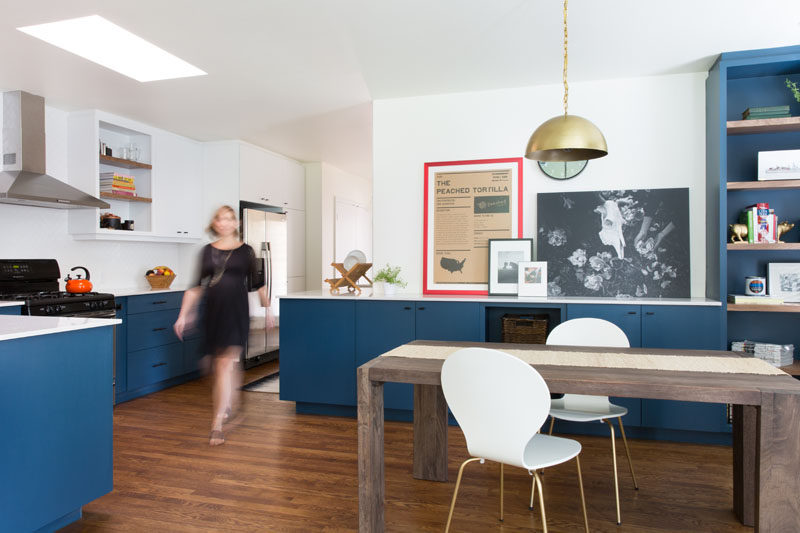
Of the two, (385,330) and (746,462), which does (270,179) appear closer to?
(385,330)

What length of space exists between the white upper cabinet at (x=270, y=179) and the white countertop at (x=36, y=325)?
336 cm

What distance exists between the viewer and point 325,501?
2576mm

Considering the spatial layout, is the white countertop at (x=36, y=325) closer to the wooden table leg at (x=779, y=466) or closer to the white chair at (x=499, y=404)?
the white chair at (x=499, y=404)

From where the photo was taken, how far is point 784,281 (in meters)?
3.60

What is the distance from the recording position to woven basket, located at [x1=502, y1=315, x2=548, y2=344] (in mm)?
3709

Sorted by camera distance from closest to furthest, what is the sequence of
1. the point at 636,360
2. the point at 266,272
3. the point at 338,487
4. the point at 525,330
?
the point at 636,360, the point at 338,487, the point at 525,330, the point at 266,272

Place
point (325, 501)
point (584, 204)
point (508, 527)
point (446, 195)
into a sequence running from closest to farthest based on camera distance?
point (508, 527)
point (325, 501)
point (584, 204)
point (446, 195)

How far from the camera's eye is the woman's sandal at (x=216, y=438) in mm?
3402

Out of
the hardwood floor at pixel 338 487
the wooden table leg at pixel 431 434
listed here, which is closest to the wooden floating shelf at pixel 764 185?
the hardwood floor at pixel 338 487

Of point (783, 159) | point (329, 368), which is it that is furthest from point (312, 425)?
point (783, 159)

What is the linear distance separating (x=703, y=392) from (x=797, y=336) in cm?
252

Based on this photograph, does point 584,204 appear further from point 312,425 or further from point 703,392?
point 312,425

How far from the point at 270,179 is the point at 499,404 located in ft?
16.7

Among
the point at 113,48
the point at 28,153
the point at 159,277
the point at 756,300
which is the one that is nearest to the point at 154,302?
the point at 159,277
